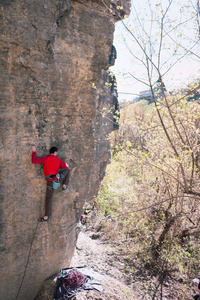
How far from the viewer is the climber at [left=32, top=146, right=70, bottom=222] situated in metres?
3.94

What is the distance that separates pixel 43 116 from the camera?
4004mm

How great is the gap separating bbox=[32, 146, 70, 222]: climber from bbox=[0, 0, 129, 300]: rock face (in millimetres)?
133

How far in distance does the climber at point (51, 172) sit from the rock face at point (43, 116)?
0.44 ft

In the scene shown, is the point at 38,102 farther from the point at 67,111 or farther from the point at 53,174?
the point at 53,174

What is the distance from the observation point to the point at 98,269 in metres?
6.91

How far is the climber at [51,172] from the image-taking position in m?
3.94

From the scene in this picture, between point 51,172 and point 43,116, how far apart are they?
3.42 ft

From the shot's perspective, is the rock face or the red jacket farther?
the red jacket

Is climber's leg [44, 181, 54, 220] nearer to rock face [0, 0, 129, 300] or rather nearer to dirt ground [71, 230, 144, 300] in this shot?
rock face [0, 0, 129, 300]

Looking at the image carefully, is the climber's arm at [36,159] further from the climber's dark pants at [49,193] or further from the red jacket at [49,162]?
the climber's dark pants at [49,193]

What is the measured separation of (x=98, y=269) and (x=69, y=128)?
4960 millimetres

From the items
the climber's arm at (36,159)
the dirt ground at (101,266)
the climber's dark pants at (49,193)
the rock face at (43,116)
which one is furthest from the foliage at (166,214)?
the climber's arm at (36,159)

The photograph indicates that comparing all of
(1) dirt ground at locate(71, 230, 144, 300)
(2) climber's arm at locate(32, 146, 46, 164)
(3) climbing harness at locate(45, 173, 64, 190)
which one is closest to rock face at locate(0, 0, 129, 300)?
(2) climber's arm at locate(32, 146, 46, 164)

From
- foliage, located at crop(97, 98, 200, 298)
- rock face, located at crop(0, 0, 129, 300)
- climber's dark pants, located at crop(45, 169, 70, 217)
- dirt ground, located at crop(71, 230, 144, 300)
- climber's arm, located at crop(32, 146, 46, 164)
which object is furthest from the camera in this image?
foliage, located at crop(97, 98, 200, 298)
